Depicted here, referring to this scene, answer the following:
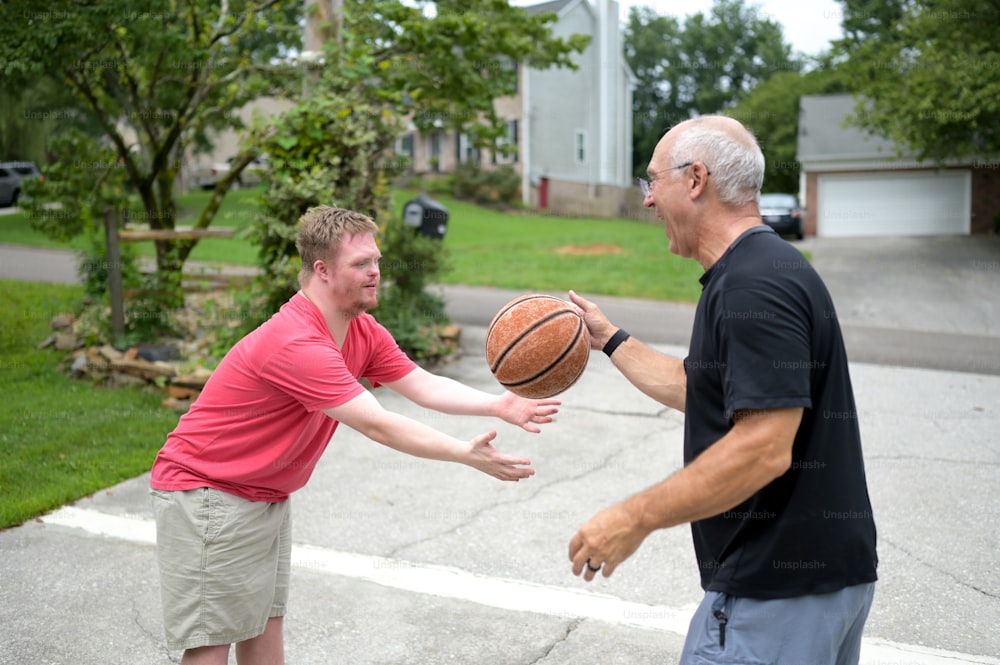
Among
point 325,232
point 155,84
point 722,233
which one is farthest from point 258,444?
point 155,84

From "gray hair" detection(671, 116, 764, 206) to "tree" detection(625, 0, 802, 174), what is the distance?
6055 centimetres

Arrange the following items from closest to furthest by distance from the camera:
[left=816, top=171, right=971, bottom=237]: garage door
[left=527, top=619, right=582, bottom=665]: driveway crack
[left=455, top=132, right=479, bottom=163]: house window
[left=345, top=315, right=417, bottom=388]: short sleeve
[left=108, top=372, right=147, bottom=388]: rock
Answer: [left=345, top=315, right=417, bottom=388]: short sleeve → [left=527, top=619, right=582, bottom=665]: driveway crack → [left=108, top=372, right=147, bottom=388]: rock → [left=816, top=171, right=971, bottom=237]: garage door → [left=455, top=132, right=479, bottom=163]: house window

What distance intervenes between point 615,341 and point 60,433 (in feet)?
19.6

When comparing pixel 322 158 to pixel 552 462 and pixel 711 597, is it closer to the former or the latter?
pixel 552 462

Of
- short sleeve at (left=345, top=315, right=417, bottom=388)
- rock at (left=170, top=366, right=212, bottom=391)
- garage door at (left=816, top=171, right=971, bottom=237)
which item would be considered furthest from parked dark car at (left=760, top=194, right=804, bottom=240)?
short sleeve at (left=345, top=315, right=417, bottom=388)

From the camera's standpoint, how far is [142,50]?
35.2 ft

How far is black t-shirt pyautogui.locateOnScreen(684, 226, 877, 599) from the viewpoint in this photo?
221 cm

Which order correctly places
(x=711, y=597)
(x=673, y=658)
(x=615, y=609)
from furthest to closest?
(x=615, y=609), (x=673, y=658), (x=711, y=597)

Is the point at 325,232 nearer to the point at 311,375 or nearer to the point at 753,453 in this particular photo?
the point at 311,375

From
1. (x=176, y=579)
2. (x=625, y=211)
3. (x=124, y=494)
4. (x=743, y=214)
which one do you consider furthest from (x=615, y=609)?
(x=625, y=211)

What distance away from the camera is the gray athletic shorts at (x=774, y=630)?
2.35 metres

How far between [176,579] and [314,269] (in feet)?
3.90

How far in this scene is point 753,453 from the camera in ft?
7.16

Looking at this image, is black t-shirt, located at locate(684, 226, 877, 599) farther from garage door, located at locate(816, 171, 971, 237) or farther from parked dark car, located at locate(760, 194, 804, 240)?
garage door, located at locate(816, 171, 971, 237)
